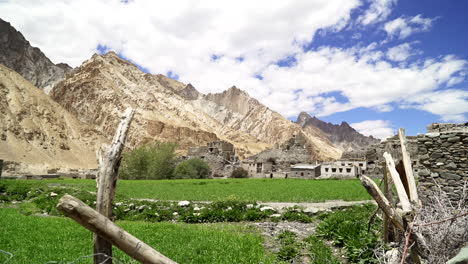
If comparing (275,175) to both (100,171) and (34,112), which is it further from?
(34,112)

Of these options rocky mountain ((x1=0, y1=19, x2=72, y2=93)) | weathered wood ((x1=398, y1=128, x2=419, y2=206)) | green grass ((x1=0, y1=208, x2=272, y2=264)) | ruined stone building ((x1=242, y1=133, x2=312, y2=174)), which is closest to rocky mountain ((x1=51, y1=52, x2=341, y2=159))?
rocky mountain ((x1=0, y1=19, x2=72, y2=93))

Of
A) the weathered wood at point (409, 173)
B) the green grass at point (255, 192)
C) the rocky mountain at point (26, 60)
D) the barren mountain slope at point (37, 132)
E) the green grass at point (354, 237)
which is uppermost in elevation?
the rocky mountain at point (26, 60)

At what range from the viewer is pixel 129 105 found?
123 meters

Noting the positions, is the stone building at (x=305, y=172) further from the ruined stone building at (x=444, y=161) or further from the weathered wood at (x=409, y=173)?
the weathered wood at (x=409, y=173)

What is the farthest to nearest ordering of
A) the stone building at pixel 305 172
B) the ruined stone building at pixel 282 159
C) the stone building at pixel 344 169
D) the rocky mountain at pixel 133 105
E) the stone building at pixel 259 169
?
the rocky mountain at pixel 133 105, the ruined stone building at pixel 282 159, the stone building at pixel 259 169, the stone building at pixel 305 172, the stone building at pixel 344 169

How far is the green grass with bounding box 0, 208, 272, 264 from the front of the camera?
7645 mm

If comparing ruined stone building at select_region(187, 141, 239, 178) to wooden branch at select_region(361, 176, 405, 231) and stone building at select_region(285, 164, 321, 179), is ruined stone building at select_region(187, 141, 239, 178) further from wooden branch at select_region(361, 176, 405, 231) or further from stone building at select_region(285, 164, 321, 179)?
wooden branch at select_region(361, 176, 405, 231)

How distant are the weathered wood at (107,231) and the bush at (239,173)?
77.3m

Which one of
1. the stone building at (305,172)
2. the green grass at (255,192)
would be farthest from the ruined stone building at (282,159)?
the green grass at (255,192)

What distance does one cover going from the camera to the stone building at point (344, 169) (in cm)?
6819

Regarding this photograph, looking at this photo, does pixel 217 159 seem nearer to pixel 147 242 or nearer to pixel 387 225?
pixel 147 242

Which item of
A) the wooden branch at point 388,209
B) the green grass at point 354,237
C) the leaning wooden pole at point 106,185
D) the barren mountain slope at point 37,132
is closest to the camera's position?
the leaning wooden pole at point 106,185

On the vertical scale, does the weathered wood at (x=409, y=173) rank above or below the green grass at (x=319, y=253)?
above

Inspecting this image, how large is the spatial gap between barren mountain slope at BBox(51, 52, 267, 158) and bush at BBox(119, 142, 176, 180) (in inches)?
1899
